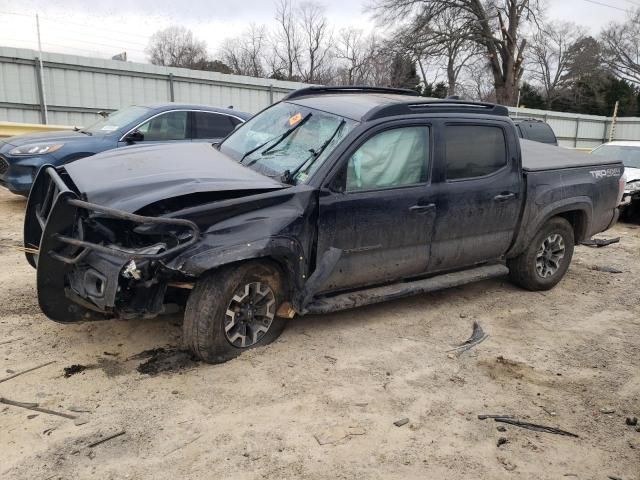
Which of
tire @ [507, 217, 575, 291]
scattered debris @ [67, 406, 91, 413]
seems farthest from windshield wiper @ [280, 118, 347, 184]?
tire @ [507, 217, 575, 291]

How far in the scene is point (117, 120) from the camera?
8578mm

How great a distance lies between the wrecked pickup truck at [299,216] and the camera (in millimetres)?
3668

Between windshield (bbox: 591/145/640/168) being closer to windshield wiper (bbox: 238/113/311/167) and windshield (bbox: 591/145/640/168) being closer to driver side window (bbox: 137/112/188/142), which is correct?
driver side window (bbox: 137/112/188/142)

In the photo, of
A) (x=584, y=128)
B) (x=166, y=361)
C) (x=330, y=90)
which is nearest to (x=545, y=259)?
(x=330, y=90)

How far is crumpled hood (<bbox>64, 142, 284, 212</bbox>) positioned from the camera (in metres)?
3.73

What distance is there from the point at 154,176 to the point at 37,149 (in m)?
4.91

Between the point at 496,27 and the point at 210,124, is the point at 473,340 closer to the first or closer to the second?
the point at 210,124

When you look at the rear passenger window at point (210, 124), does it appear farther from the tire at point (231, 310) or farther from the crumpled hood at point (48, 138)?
the tire at point (231, 310)

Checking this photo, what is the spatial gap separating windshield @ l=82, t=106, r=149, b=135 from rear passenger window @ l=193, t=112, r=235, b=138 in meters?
0.78

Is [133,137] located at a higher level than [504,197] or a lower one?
higher

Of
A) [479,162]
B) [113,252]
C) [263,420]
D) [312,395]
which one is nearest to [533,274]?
[479,162]

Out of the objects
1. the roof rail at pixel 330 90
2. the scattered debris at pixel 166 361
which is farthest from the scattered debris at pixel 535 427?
the roof rail at pixel 330 90

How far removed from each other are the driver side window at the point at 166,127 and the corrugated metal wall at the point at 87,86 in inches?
276

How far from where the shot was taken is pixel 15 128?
11.2 meters
